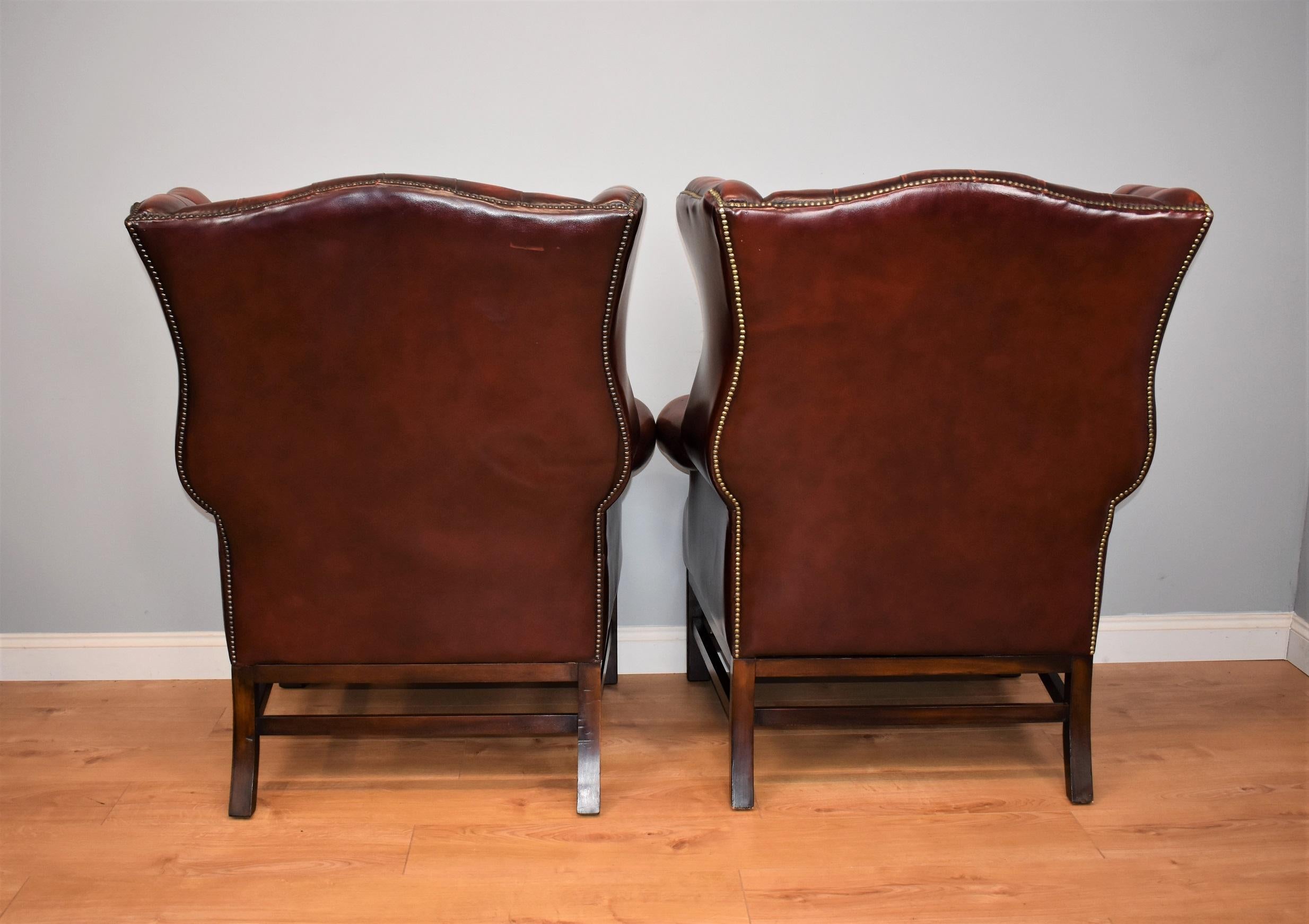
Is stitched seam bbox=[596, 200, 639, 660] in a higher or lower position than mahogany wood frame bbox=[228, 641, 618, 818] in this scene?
higher

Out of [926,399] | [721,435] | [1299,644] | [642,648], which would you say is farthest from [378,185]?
[1299,644]

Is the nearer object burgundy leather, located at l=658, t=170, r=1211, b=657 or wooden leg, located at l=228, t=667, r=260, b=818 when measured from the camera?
burgundy leather, located at l=658, t=170, r=1211, b=657

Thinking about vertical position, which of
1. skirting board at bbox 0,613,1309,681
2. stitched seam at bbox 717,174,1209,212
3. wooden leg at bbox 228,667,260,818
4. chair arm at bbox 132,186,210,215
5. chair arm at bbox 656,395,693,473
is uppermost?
stitched seam at bbox 717,174,1209,212

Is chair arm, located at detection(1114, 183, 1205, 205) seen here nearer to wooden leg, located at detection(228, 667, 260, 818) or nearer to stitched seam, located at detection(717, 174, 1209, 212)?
stitched seam, located at detection(717, 174, 1209, 212)

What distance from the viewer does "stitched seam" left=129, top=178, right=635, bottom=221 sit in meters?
1.37

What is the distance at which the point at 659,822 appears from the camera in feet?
5.47

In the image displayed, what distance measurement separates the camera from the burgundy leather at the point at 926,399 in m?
1.40

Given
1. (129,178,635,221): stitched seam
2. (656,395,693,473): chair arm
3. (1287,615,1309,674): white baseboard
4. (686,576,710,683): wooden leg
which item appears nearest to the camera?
(129,178,635,221): stitched seam

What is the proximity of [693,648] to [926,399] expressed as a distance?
3.12 ft

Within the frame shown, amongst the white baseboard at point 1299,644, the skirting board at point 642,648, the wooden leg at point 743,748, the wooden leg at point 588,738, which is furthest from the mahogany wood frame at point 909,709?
the white baseboard at point 1299,644

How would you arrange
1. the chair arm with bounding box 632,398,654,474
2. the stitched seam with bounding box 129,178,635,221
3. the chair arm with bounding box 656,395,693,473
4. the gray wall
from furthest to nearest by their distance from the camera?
the gray wall → the chair arm with bounding box 656,395,693,473 → the chair arm with bounding box 632,398,654,474 → the stitched seam with bounding box 129,178,635,221

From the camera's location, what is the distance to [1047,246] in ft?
4.65

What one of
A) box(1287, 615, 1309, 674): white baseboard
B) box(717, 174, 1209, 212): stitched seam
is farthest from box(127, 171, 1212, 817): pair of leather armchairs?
box(1287, 615, 1309, 674): white baseboard

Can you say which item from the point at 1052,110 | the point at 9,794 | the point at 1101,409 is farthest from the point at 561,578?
the point at 1052,110
